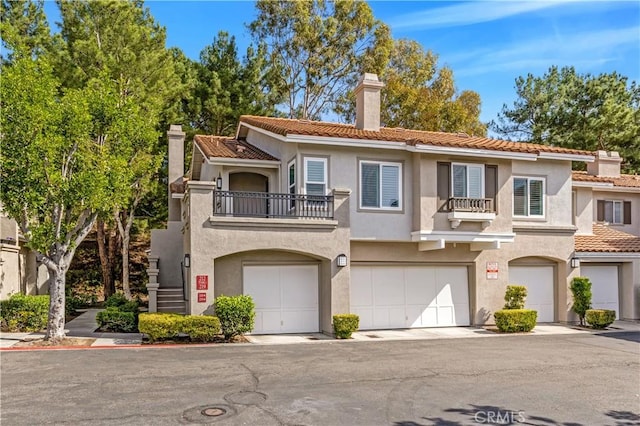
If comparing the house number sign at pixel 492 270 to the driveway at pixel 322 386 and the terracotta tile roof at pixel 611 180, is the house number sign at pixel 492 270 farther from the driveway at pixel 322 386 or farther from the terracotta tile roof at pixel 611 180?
the terracotta tile roof at pixel 611 180

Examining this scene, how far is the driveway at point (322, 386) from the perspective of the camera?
7840 millimetres

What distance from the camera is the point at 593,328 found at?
18625 mm

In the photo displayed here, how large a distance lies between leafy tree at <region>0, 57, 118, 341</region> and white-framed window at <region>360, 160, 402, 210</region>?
762 centimetres

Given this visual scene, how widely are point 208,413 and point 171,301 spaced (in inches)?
423

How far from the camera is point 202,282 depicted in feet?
49.0

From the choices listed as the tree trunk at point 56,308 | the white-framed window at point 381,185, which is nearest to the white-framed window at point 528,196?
the white-framed window at point 381,185

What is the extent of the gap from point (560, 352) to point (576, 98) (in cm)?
2725

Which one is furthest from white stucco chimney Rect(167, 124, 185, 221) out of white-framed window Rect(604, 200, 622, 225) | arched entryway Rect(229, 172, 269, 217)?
white-framed window Rect(604, 200, 622, 225)

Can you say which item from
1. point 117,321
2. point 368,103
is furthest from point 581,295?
point 117,321

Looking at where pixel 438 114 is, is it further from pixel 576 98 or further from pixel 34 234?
pixel 34 234

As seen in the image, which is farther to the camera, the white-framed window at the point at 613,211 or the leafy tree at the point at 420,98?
the leafy tree at the point at 420,98

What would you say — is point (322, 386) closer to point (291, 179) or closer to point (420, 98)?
point (291, 179)

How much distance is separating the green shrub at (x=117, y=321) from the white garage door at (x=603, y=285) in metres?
16.8

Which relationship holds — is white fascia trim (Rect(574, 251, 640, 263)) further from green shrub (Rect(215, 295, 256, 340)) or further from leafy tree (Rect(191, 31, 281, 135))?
leafy tree (Rect(191, 31, 281, 135))
